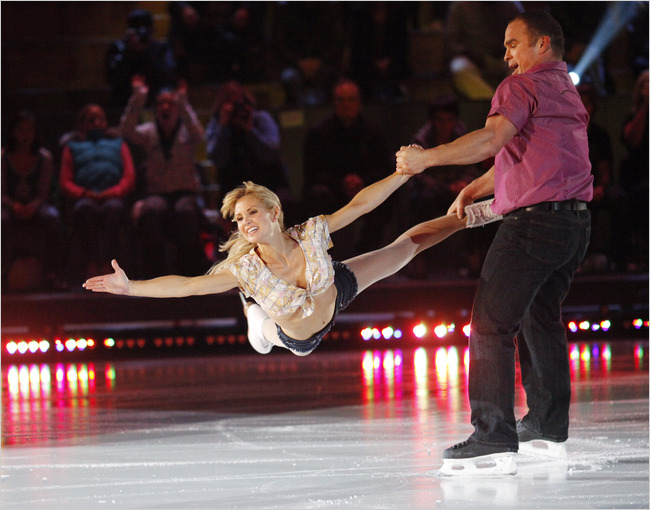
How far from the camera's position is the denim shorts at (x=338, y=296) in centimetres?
351

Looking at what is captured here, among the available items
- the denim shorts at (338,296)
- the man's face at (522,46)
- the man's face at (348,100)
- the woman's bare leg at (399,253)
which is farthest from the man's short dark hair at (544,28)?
the man's face at (348,100)

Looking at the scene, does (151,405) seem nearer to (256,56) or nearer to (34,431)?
(34,431)

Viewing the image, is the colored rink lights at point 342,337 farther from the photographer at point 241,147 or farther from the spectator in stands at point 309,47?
the spectator in stands at point 309,47

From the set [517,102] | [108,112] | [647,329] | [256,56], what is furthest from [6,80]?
[517,102]

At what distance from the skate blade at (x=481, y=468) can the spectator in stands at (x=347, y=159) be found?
13.3 ft

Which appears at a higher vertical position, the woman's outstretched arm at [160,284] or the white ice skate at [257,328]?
A: the woman's outstretched arm at [160,284]

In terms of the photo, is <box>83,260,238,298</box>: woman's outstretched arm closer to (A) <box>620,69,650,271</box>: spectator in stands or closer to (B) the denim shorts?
(B) the denim shorts

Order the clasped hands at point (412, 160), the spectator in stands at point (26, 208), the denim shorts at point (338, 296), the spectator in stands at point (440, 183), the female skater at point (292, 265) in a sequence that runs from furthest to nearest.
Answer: the spectator in stands at point (26, 208) → the spectator in stands at point (440, 183) → the denim shorts at point (338, 296) → the female skater at point (292, 265) → the clasped hands at point (412, 160)

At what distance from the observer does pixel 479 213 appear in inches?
125

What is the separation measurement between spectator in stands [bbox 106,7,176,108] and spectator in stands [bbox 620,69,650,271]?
369 centimetres

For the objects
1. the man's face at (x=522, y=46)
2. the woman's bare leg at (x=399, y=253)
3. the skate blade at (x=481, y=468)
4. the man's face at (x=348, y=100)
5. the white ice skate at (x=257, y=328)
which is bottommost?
the skate blade at (x=481, y=468)

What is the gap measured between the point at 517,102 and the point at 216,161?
4.42 metres

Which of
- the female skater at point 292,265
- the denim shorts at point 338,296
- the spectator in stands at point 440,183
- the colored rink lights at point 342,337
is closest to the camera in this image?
the female skater at point 292,265

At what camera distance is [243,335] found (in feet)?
21.6
